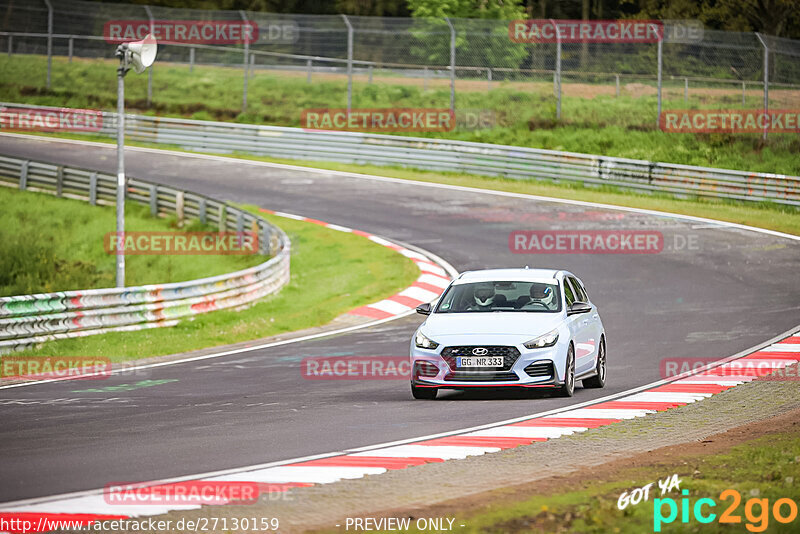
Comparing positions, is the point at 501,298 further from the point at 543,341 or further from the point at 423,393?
the point at 423,393

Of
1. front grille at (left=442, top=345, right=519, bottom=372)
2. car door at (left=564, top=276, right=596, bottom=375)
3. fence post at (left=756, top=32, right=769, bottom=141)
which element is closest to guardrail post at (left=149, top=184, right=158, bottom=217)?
fence post at (left=756, top=32, right=769, bottom=141)

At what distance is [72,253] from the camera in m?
30.7

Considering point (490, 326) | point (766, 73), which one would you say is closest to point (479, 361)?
point (490, 326)

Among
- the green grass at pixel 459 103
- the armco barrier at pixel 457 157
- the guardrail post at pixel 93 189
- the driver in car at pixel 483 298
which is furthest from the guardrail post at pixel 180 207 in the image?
the driver in car at pixel 483 298

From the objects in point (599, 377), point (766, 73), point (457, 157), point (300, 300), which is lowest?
point (300, 300)

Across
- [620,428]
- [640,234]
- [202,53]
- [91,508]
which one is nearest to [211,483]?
[91,508]

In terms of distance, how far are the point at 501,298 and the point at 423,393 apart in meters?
1.63

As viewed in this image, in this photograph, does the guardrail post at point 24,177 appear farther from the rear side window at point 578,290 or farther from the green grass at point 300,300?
the rear side window at point 578,290

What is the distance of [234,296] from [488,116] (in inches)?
809

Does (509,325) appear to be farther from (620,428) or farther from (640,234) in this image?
(640,234)

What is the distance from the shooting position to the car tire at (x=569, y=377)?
1287 centimetres

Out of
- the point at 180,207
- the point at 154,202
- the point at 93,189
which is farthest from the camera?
the point at 93,189

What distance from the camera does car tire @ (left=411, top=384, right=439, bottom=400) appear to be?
13.0 meters

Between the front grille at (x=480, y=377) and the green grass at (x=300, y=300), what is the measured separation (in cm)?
672
